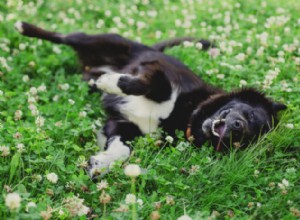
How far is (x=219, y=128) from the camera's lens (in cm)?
469

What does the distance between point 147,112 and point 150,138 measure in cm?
100

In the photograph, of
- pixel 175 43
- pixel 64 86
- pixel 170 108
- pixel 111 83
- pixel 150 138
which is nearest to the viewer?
pixel 150 138

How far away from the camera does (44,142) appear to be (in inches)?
155

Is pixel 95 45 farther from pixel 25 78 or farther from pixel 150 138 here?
pixel 150 138

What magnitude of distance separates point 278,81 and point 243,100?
0.92 meters

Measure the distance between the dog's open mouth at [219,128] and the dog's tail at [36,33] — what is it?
2.65 metres

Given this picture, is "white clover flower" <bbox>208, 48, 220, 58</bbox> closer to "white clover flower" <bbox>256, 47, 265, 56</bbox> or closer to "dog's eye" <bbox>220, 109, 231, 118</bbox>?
"white clover flower" <bbox>256, 47, 265, 56</bbox>

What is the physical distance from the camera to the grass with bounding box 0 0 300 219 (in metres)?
3.54

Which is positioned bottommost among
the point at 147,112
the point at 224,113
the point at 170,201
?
the point at 147,112

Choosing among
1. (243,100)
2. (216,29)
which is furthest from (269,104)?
(216,29)

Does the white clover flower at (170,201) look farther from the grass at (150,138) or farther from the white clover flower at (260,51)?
the white clover flower at (260,51)

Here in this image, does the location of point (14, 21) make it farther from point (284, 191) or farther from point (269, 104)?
point (284, 191)

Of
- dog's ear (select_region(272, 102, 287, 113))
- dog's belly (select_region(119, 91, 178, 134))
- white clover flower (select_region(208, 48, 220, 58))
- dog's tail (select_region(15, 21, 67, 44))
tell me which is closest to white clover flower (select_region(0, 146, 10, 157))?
dog's belly (select_region(119, 91, 178, 134))

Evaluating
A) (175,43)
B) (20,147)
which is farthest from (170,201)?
(175,43)
